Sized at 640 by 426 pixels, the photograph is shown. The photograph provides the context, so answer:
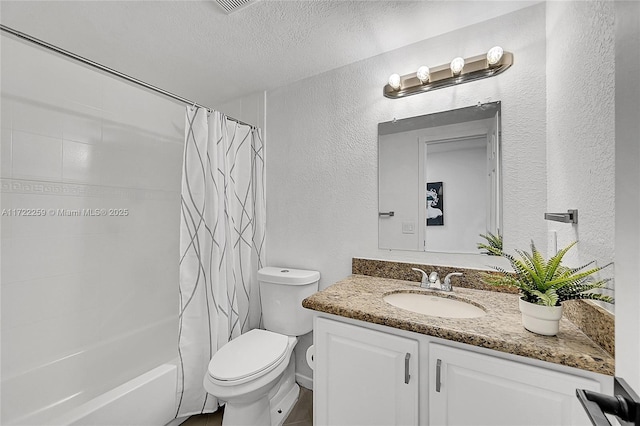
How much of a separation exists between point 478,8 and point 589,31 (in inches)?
24.1

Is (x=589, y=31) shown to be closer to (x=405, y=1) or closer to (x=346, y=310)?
(x=405, y=1)

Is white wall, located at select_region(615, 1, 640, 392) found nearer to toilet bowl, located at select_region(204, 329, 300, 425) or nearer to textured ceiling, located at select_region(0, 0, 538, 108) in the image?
textured ceiling, located at select_region(0, 0, 538, 108)

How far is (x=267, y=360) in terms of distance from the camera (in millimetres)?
1418

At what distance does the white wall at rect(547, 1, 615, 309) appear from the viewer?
30.2 inches

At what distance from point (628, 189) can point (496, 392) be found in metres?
0.74

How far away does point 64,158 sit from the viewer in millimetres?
1566

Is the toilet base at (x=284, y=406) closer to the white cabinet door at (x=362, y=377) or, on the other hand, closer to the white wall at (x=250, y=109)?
the white cabinet door at (x=362, y=377)

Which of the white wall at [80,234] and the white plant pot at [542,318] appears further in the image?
the white wall at [80,234]

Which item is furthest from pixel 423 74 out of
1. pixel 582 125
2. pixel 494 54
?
pixel 582 125

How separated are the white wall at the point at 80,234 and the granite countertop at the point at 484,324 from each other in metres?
1.43

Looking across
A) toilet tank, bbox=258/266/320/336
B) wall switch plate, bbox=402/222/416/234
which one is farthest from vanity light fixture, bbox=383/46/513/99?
toilet tank, bbox=258/266/320/336

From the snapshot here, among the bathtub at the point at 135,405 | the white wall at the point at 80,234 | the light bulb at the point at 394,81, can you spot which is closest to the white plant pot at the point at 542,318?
the light bulb at the point at 394,81

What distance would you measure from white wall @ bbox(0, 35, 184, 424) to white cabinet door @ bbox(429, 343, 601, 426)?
1919mm

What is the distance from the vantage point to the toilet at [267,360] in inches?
51.1
